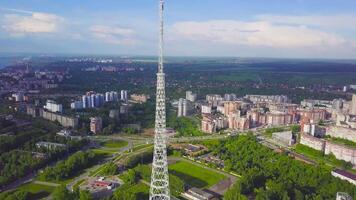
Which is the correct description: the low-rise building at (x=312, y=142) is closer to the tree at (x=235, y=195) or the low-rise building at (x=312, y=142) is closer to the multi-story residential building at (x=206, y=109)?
the tree at (x=235, y=195)

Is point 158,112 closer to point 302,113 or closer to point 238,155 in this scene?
point 238,155

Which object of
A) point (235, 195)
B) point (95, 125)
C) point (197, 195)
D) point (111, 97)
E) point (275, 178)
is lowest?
point (197, 195)

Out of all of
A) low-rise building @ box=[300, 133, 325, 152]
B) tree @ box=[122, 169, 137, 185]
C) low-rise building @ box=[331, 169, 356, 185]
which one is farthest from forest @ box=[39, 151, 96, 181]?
low-rise building @ box=[300, 133, 325, 152]

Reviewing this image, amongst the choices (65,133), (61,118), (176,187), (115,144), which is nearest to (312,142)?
(176,187)

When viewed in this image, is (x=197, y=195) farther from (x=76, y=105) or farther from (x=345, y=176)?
(x=76, y=105)

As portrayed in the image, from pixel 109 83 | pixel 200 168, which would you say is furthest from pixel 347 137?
pixel 109 83

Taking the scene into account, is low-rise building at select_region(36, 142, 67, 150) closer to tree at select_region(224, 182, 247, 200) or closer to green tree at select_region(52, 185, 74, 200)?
green tree at select_region(52, 185, 74, 200)
